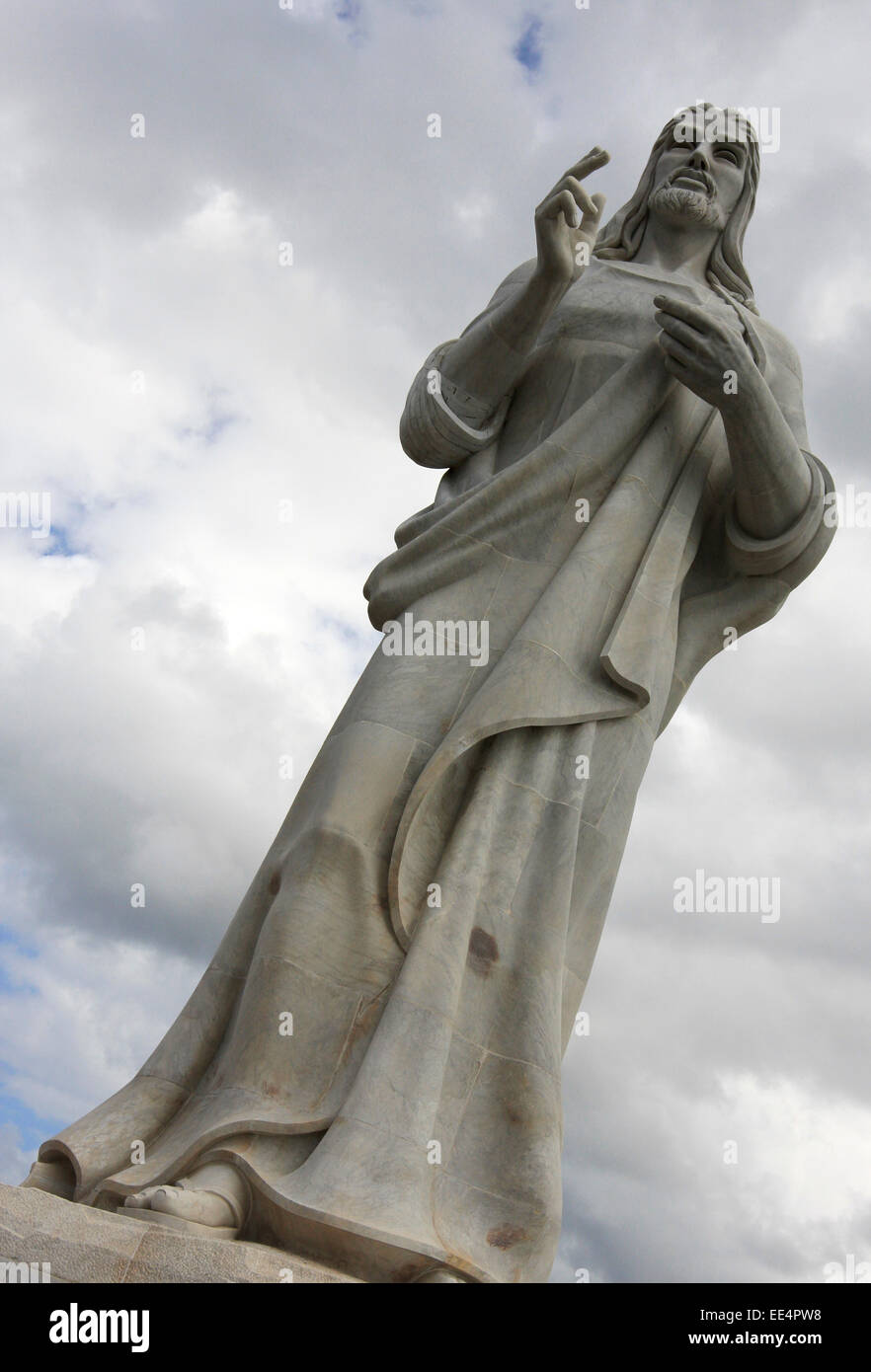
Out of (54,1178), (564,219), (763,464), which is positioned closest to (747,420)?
(763,464)

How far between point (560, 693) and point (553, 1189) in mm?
2200

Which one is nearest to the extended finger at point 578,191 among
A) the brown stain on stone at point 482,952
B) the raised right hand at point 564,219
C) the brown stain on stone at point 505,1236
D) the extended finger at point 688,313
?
the raised right hand at point 564,219

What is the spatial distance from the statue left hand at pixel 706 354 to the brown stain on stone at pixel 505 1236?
3.95m

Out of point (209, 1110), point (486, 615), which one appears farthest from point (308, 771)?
point (209, 1110)

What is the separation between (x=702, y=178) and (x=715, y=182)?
0.09m

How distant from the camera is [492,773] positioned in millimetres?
6434

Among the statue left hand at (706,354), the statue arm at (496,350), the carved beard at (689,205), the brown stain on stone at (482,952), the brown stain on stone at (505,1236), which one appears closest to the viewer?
the brown stain on stone at (505,1236)

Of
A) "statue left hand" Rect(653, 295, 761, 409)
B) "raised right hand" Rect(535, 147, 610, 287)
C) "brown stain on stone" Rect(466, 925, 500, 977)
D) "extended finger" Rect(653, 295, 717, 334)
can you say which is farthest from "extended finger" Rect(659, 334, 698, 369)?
"brown stain on stone" Rect(466, 925, 500, 977)

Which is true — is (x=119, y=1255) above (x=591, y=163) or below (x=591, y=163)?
below

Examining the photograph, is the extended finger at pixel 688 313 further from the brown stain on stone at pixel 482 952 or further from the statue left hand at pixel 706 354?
the brown stain on stone at pixel 482 952

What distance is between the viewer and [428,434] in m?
7.70

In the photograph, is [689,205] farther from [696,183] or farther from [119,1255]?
[119,1255]

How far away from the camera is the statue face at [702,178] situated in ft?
27.5
